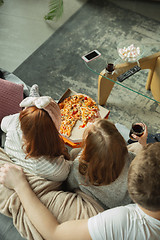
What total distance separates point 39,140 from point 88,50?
7.13 ft

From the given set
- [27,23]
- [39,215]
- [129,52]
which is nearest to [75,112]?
[129,52]

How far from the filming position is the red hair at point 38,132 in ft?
3.55

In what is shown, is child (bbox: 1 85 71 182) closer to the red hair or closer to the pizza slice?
the red hair

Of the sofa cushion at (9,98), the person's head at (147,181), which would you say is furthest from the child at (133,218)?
the sofa cushion at (9,98)

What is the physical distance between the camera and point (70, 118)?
6.23 ft

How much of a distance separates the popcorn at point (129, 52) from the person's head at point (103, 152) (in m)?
1.22

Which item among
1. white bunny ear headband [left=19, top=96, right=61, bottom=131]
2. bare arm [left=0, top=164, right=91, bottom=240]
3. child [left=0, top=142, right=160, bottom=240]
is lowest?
bare arm [left=0, top=164, right=91, bottom=240]

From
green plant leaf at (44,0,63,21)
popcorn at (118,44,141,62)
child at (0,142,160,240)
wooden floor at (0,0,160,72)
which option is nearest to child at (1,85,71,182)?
child at (0,142,160,240)

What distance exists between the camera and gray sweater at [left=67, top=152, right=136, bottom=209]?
1.16 meters

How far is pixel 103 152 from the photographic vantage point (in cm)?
103

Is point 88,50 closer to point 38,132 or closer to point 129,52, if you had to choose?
point 129,52

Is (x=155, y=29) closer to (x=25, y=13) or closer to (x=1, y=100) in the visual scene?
(x=25, y=13)

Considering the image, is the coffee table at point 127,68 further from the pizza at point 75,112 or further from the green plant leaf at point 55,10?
the green plant leaf at point 55,10

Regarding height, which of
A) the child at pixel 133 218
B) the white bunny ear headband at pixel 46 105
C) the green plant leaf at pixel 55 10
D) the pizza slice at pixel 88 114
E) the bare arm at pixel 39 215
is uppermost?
the green plant leaf at pixel 55 10
